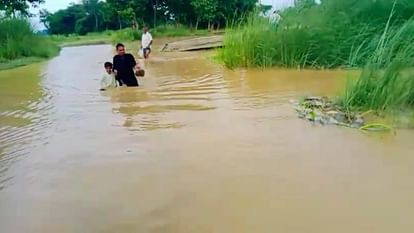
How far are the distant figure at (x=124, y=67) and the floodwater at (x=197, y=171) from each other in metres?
2.05

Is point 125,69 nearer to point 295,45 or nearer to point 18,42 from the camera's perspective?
point 295,45

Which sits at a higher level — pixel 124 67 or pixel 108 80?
pixel 124 67

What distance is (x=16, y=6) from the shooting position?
21.6 m

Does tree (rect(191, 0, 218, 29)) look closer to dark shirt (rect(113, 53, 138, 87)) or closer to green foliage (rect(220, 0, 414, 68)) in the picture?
green foliage (rect(220, 0, 414, 68))

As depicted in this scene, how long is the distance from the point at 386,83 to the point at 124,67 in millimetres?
5917

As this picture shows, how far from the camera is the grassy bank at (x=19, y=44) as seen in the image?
69.2ft

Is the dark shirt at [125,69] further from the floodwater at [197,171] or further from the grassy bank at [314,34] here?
the grassy bank at [314,34]

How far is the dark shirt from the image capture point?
11062 millimetres

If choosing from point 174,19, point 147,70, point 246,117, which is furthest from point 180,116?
point 174,19

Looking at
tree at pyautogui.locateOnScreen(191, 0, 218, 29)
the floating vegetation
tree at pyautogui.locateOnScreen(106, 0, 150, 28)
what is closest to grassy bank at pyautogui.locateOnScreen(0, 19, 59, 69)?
tree at pyautogui.locateOnScreen(106, 0, 150, 28)

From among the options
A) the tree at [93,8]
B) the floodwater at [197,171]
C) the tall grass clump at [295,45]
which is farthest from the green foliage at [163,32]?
the floodwater at [197,171]

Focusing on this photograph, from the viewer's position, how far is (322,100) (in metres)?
8.29

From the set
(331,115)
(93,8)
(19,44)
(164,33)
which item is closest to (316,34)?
(331,115)

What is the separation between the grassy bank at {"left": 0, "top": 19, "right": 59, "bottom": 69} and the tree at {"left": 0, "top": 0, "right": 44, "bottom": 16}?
60 cm
